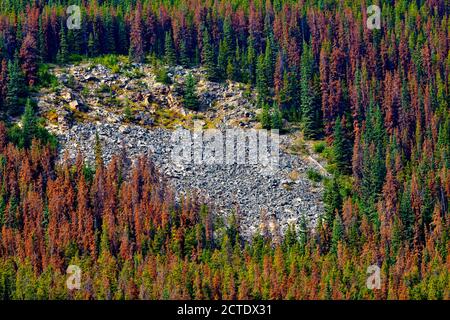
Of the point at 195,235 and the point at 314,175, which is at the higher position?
the point at 314,175

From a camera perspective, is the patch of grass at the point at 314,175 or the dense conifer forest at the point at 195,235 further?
the patch of grass at the point at 314,175

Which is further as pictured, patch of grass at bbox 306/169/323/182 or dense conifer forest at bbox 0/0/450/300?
patch of grass at bbox 306/169/323/182

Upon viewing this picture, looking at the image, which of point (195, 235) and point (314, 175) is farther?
point (314, 175)

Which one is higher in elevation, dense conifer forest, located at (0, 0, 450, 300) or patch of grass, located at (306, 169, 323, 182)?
patch of grass, located at (306, 169, 323, 182)

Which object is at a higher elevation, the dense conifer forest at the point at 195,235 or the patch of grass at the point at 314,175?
the patch of grass at the point at 314,175
